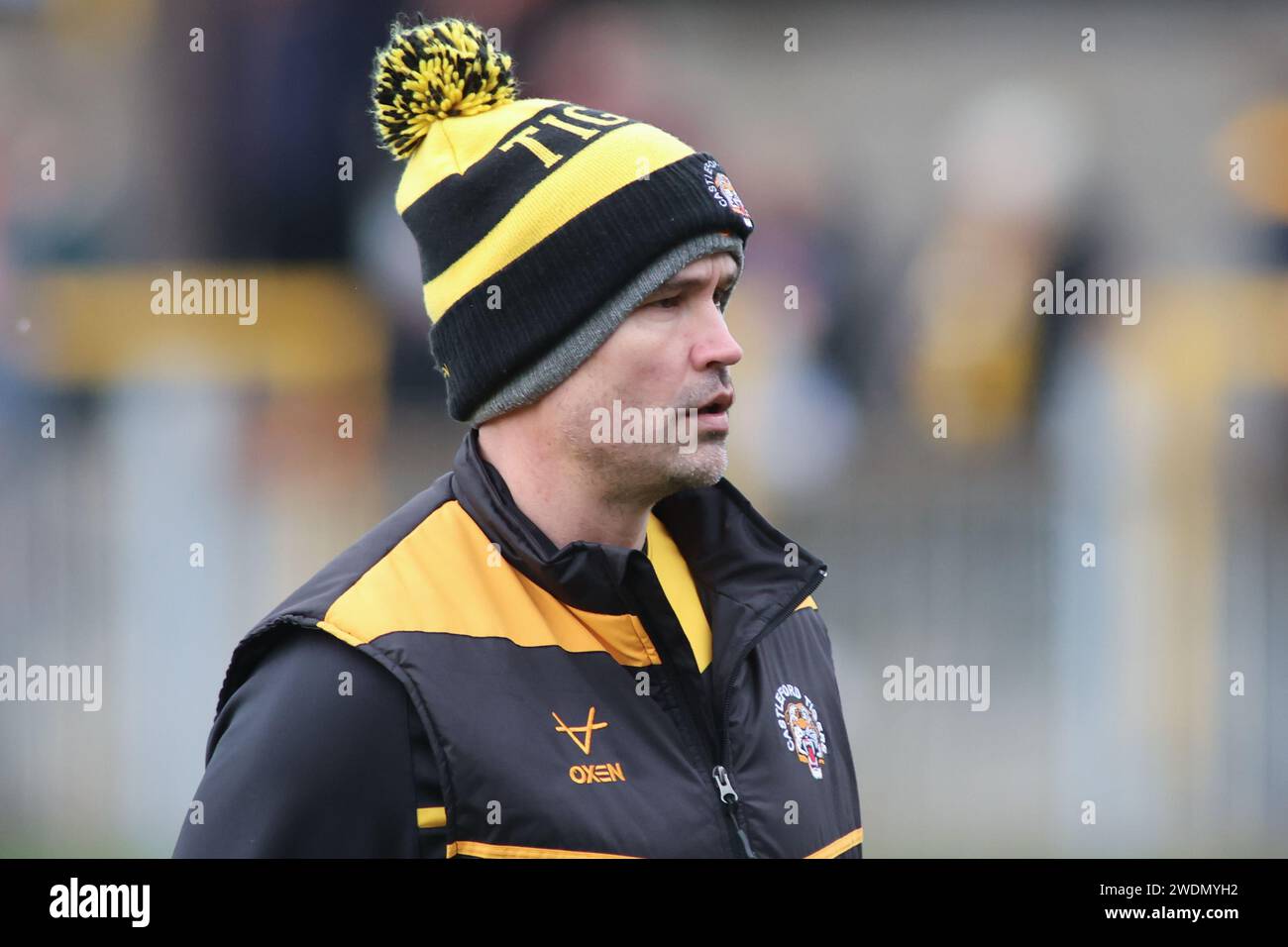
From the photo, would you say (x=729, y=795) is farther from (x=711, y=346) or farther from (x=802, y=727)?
(x=711, y=346)

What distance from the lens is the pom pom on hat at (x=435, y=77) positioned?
2.12m

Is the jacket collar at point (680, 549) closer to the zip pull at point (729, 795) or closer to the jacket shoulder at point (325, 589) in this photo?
the jacket shoulder at point (325, 589)

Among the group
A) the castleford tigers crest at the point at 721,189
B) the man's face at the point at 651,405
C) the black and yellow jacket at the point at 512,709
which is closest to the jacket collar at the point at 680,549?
the black and yellow jacket at the point at 512,709

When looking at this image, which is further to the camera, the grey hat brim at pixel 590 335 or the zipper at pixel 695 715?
the grey hat brim at pixel 590 335

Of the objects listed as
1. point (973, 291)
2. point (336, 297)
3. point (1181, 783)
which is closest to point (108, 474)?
point (336, 297)

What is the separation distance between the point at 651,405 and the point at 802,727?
21.7 inches

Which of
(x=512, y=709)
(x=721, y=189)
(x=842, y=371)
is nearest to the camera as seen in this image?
(x=512, y=709)

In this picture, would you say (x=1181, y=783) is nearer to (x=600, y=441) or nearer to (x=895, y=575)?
(x=895, y=575)

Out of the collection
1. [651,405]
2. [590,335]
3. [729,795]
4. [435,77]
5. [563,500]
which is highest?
[435,77]

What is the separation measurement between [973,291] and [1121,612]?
138 centimetres

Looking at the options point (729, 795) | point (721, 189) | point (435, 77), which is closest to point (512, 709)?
point (729, 795)

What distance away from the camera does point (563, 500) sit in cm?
197

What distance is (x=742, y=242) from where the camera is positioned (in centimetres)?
217

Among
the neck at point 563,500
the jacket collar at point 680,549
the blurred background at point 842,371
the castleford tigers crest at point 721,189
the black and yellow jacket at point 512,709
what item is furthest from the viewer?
the blurred background at point 842,371
